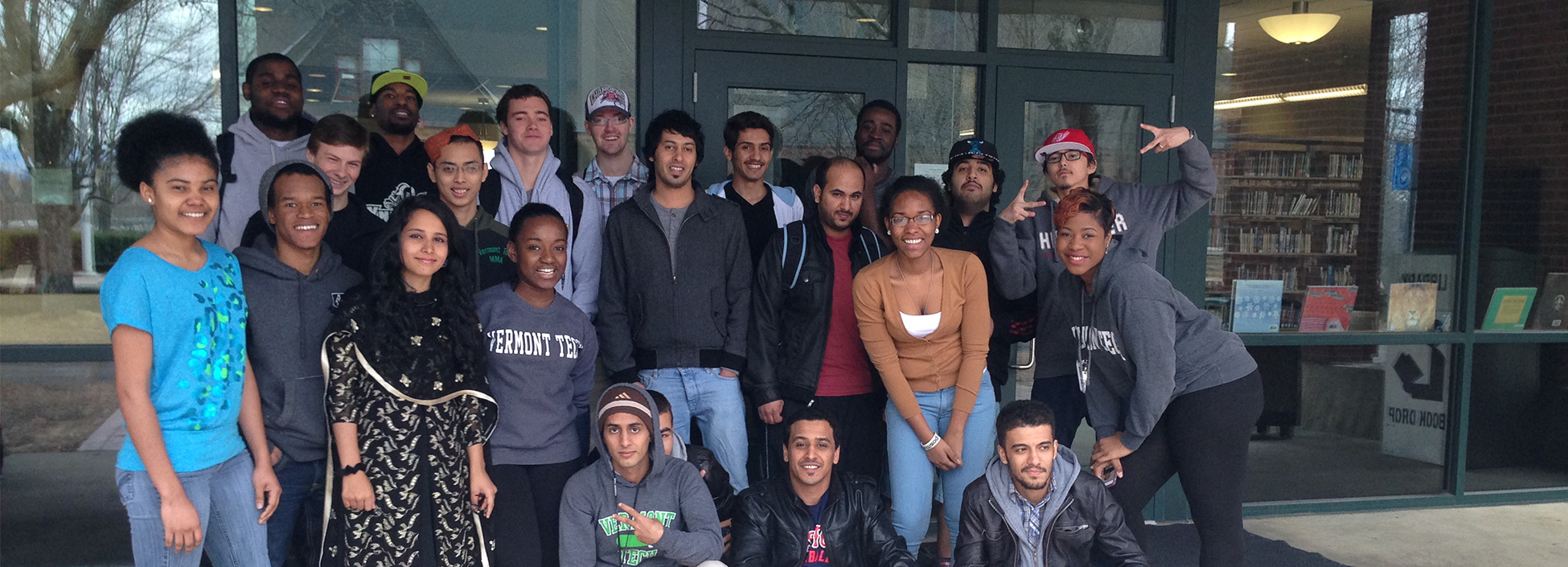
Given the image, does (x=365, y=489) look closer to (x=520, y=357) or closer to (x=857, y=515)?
(x=520, y=357)

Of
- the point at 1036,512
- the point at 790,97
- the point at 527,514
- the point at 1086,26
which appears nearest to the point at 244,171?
the point at 527,514

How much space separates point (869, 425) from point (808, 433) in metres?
0.55

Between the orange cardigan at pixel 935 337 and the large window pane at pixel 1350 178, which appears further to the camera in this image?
the large window pane at pixel 1350 178

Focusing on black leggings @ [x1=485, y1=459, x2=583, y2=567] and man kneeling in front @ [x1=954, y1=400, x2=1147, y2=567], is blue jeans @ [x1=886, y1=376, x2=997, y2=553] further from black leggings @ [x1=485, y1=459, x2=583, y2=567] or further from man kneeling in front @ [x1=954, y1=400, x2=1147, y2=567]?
black leggings @ [x1=485, y1=459, x2=583, y2=567]

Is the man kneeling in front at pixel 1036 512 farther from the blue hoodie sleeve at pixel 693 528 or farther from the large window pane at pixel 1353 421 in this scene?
the large window pane at pixel 1353 421

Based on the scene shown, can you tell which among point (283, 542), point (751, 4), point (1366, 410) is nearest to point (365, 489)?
point (283, 542)

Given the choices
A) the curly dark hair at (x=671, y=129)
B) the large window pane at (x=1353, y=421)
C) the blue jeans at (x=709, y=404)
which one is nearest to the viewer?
the blue jeans at (x=709, y=404)

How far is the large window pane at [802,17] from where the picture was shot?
4.68 meters

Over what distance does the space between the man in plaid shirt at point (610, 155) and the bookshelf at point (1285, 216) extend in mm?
3062

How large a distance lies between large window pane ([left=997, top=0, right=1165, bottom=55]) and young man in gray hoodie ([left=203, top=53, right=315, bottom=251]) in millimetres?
3123

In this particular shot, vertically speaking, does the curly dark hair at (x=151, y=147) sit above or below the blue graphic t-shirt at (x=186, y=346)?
above

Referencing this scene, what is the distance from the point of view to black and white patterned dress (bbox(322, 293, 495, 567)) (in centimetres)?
288

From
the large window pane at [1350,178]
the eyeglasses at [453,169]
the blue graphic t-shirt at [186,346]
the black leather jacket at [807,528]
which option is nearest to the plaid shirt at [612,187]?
the eyeglasses at [453,169]

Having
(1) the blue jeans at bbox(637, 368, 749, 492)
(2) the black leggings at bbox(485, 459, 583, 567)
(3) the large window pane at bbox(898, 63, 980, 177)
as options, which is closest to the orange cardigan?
(1) the blue jeans at bbox(637, 368, 749, 492)
